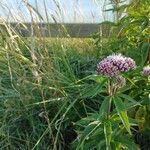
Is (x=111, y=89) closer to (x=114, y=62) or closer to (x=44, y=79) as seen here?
(x=114, y=62)

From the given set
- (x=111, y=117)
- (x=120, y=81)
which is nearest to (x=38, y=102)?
(x=111, y=117)

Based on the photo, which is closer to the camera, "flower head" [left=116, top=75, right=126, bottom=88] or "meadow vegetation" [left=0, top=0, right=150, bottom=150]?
"flower head" [left=116, top=75, right=126, bottom=88]

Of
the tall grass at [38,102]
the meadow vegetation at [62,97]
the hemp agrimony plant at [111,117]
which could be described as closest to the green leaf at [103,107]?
the hemp agrimony plant at [111,117]

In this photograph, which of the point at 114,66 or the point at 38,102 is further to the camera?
the point at 38,102

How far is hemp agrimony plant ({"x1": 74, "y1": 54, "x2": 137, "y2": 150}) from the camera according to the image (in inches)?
108

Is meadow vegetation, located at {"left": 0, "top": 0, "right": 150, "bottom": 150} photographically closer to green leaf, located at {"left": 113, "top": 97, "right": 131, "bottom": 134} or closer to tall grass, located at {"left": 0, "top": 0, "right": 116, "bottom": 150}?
tall grass, located at {"left": 0, "top": 0, "right": 116, "bottom": 150}

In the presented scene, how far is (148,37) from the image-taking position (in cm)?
358

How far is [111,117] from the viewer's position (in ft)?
9.59

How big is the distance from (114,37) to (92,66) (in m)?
0.32

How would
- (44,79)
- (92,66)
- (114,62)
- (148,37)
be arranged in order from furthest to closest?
(92,66), (44,79), (148,37), (114,62)

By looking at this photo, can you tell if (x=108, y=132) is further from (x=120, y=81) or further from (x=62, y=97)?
(x=62, y=97)

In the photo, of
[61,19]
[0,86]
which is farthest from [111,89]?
[61,19]

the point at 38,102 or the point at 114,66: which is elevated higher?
the point at 114,66

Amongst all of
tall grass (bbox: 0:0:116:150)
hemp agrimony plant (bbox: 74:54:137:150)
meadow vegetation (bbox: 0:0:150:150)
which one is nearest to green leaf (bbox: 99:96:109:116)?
hemp agrimony plant (bbox: 74:54:137:150)
